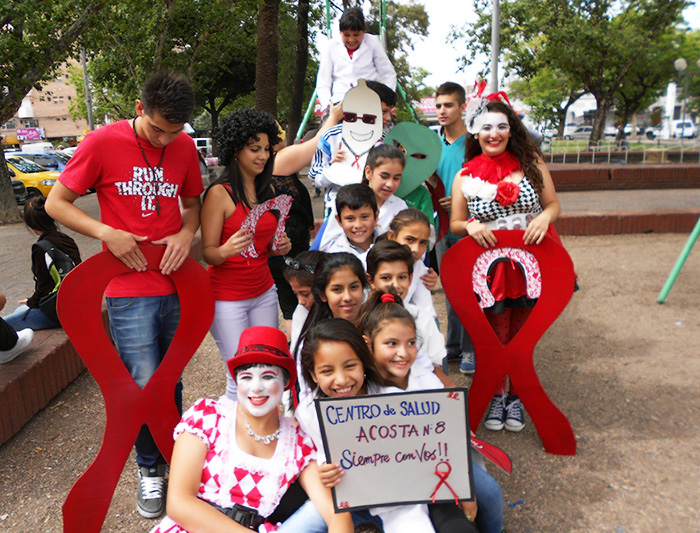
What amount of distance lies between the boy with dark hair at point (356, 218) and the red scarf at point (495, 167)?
60 cm

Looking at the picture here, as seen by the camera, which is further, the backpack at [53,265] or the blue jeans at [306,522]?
the backpack at [53,265]

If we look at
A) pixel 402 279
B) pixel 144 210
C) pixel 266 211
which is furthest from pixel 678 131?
pixel 144 210

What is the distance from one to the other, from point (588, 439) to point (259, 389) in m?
2.04

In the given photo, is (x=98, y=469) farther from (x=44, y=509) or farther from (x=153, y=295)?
(x=153, y=295)

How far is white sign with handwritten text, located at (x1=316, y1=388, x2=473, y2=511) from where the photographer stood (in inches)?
80.0

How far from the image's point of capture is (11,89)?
10.3 m

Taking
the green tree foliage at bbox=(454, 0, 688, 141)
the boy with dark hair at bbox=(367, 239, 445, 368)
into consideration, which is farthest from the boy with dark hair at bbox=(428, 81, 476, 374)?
the green tree foliage at bbox=(454, 0, 688, 141)

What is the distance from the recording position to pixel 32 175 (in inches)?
616

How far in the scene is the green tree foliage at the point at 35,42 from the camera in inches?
383

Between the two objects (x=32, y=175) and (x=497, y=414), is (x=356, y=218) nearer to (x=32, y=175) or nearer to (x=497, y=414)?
(x=497, y=414)

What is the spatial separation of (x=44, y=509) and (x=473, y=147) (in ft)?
9.73

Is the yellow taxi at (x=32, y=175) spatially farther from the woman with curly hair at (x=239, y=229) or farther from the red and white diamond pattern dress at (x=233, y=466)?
the red and white diamond pattern dress at (x=233, y=466)

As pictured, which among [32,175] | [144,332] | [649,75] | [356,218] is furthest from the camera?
[649,75]

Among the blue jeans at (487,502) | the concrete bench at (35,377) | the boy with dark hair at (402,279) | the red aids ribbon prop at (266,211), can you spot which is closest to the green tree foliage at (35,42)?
the concrete bench at (35,377)
